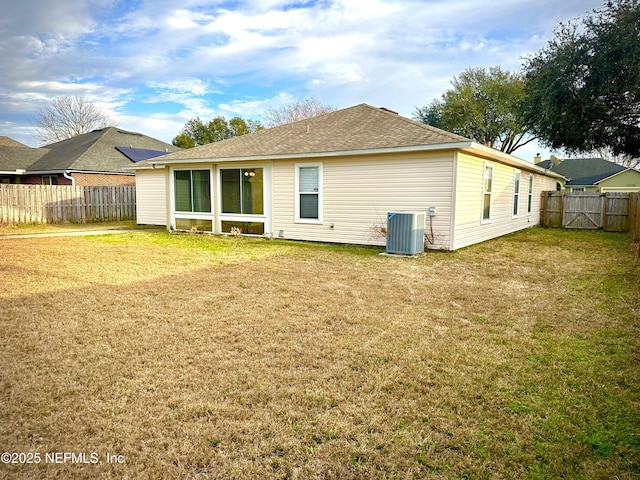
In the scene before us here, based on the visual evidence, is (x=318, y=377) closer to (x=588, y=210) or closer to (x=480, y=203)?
(x=480, y=203)

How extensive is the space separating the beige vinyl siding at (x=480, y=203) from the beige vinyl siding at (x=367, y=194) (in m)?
0.48

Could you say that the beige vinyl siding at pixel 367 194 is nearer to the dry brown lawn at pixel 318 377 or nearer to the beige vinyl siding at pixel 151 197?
the dry brown lawn at pixel 318 377

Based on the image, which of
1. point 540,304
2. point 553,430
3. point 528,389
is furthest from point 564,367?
point 540,304

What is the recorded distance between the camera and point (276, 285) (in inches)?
249

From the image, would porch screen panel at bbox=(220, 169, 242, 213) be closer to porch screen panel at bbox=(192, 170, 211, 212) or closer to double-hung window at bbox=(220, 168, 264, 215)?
double-hung window at bbox=(220, 168, 264, 215)

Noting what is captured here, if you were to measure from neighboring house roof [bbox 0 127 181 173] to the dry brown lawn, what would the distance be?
1681 cm

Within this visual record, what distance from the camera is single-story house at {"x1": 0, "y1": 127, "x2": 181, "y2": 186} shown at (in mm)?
20531

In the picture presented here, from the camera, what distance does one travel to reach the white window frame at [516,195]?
47.8 feet

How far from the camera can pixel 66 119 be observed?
34.1m

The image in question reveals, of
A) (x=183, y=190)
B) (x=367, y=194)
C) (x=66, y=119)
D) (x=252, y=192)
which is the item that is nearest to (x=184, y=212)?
(x=183, y=190)

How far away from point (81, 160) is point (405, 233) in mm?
18951

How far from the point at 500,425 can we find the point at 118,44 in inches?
686

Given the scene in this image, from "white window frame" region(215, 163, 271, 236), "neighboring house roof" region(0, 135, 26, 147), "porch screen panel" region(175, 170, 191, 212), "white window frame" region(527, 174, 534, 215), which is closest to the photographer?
"white window frame" region(215, 163, 271, 236)

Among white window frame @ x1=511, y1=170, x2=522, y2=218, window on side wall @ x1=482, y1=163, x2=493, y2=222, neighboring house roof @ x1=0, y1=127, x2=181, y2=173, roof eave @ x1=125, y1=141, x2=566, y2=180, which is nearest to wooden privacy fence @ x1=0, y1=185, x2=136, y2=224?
neighboring house roof @ x1=0, y1=127, x2=181, y2=173
